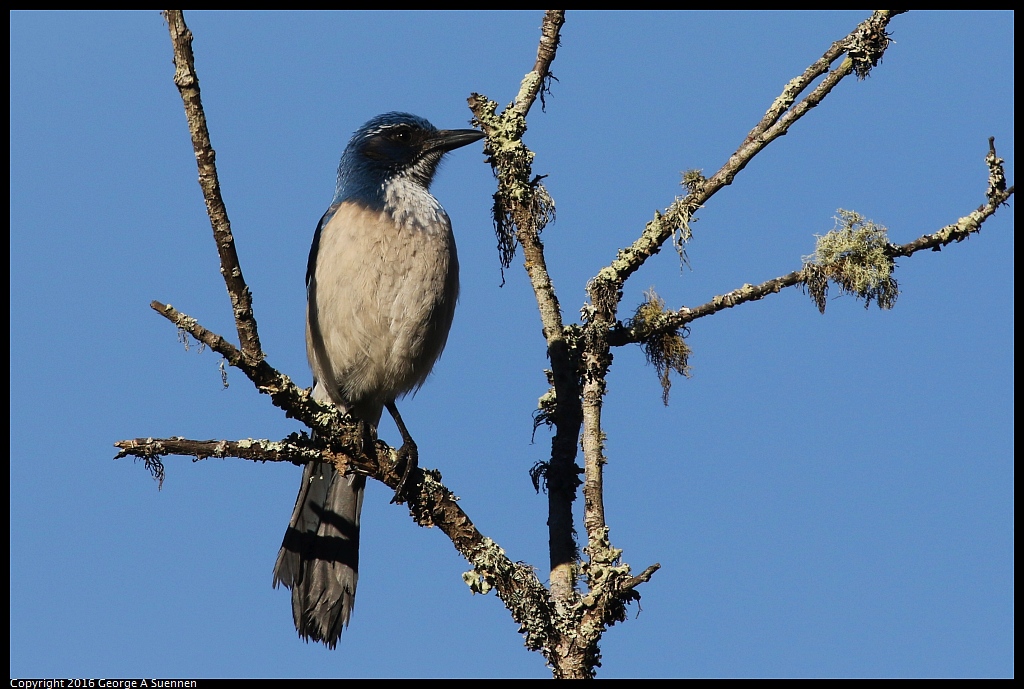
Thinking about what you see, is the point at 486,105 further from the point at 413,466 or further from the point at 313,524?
the point at 313,524

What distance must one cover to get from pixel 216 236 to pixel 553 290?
151 cm

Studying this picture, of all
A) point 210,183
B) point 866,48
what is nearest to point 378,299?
point 210,183

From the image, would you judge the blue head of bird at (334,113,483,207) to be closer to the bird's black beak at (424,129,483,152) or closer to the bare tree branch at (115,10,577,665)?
the bird's black beak at (424,129,483,152)

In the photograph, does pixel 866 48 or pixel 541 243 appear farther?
pixel 541 243

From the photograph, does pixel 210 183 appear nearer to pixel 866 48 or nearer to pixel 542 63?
pixel 542 63

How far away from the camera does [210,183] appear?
3096 millimetres

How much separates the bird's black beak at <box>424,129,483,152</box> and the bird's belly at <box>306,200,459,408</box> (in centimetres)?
72

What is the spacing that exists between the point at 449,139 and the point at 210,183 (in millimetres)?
2783

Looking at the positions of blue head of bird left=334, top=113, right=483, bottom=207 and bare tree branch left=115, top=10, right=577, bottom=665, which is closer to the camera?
bare tree branch left=115, top=10, right=577, bottom=665

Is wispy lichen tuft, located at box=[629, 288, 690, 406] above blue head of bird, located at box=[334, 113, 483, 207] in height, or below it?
below

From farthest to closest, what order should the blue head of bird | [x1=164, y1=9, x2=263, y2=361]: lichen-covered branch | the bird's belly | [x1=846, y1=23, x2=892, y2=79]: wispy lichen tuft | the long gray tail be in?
1. the blue head of bird
2. the bird's belly
3. the long gray tail
4. [x1=846, y1=23, x2=892, y2=79]: wispy lichen tuft
5. [x1=164, y1=9, x2=263, y2=361]: lichen-covered branch

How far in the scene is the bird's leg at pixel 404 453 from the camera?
151 inches

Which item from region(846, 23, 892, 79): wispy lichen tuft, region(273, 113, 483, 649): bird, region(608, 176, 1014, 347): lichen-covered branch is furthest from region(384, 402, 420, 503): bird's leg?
region(846, 23, 892, 79): wispy lichen tuft

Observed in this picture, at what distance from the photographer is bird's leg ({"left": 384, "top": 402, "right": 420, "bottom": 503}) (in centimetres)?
384
